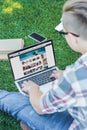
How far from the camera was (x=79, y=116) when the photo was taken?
2.29m

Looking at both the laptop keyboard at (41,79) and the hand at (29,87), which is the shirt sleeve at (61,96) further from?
the laptop keyboard at (41,79)

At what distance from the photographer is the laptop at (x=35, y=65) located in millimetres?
2898

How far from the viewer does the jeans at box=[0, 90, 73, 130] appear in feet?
8.59

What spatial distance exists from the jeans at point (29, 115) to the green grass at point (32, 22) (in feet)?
1.67

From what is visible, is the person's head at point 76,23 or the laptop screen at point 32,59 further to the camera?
the laptop screen at point 32,59

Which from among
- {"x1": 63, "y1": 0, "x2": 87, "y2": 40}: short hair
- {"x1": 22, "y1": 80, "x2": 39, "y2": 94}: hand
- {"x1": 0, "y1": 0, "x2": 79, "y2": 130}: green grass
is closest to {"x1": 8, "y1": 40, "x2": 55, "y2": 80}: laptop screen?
{"x1": 22, "y1": 80, "x2": 39, "y2": 94}: hand

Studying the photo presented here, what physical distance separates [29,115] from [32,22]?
139cm

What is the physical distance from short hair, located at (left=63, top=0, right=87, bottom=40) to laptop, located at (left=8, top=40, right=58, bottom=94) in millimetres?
667

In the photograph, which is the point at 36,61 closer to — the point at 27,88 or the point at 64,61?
the point at 27,88

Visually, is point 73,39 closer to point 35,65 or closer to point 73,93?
point 73,93

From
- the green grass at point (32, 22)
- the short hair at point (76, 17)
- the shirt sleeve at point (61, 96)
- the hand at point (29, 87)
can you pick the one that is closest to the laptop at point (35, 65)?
the hand at point (29, 87)

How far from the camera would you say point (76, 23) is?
2.20m

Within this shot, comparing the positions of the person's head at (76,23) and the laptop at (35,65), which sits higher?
the person's head at (76,23)

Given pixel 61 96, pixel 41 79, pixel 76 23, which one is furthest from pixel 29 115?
pixel 76 23
